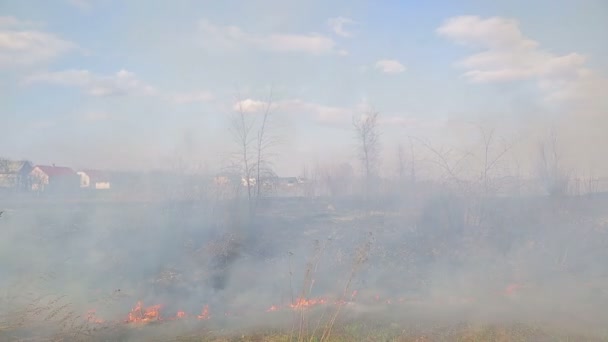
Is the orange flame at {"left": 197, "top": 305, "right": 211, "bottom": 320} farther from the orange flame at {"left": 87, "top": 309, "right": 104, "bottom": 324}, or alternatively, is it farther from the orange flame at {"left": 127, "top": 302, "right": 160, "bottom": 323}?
the orange flame at {"left": 87, "top": 309, "right": 104, "bottom": 324}

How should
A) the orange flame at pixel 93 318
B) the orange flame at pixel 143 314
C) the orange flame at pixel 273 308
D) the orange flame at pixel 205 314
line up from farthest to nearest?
the orange flame at pixel 273 308
the orange flame at pixel 205 314
the orange flame at pixel 143 314
the orange flame at pixel 93 318

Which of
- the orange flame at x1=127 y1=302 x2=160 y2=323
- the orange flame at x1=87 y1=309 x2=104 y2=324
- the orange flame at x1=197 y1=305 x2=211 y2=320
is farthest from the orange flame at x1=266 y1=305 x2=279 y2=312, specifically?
the orange flame at x1=87 y1=309 x2=104 y2=324

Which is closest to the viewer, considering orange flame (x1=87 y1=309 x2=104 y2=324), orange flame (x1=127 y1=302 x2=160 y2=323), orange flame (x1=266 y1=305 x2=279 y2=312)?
orange flame (x1=87 y1=309 x2=104 y2=324)

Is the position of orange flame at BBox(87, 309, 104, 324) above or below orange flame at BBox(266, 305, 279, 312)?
above

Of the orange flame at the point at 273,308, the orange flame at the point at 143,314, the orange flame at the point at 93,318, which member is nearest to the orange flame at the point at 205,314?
the orange flame at the point at 143,314

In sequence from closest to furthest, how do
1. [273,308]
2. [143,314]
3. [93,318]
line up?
[93,318], [143,314], [273,308]

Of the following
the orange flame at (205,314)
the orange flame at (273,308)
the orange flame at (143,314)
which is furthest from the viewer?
the orange flame at (273,308)

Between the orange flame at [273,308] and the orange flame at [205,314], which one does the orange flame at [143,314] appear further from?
the orange flame at [273,308]

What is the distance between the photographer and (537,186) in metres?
13.2

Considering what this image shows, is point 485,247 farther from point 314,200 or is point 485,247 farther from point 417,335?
point 314,200

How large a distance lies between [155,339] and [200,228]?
17.5 feet

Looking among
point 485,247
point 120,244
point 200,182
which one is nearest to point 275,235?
Result: point 200,182

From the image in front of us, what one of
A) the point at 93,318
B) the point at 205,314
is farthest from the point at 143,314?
the point at 205,314

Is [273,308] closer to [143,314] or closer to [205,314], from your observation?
[205,314]
